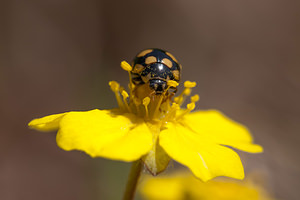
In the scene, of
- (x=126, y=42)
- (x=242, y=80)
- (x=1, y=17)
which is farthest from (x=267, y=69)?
(x=1, y=17)

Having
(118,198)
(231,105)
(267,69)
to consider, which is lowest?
(118,198)

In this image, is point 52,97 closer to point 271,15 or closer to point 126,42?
point 126,42

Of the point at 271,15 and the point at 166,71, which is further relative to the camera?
the point at 271,15

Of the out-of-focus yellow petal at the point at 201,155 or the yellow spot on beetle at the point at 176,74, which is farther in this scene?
the yellow spot on beetle at the point at 176,74

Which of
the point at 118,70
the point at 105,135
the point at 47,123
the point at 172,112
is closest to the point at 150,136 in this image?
the point at 105,135

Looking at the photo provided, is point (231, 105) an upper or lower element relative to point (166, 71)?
lower

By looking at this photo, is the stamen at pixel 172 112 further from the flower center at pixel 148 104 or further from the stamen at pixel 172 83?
the stamen at pixel 172 83

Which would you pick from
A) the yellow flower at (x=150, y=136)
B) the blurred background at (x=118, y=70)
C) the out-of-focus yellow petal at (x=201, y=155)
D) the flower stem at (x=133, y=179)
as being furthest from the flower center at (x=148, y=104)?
the blurred background at (x=118, y=70)
